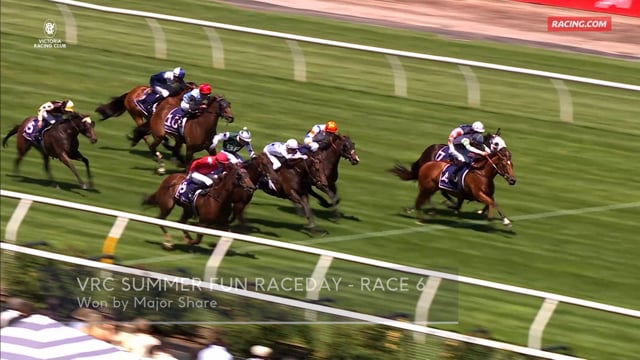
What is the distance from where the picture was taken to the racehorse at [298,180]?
571 inches

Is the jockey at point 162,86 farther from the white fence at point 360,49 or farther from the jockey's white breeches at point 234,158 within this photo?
the jockey's white breeches at point 234,158

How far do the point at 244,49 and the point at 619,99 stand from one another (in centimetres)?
551

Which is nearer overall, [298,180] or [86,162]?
[298,180]

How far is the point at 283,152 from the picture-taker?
47.4ft

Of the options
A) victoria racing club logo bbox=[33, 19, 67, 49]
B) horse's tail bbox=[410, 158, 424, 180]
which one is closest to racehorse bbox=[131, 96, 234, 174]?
horse's tail bbox=[410, 158, 424, 180]

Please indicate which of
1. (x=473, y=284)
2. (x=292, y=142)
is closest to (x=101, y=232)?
(x=292, y=142)

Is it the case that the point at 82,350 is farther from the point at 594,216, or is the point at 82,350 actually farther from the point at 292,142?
the point at 594,216

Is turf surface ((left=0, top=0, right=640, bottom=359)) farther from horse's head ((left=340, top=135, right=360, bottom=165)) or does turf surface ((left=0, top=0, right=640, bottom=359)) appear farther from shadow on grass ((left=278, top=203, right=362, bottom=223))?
horse's head ((left=340, top=135, right=360, bottom=165))

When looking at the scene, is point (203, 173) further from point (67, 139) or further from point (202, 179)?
point (67, 139)

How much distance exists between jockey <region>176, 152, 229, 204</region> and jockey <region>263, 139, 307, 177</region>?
2.63ft

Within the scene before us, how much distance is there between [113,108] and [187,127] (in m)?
1.70

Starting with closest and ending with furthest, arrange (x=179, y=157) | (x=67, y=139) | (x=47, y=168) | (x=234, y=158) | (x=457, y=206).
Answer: (x=234, y=158) → (x=457, y=206) → (x=67, y=139) → (x=47, y=168) → (x=179, y=157)

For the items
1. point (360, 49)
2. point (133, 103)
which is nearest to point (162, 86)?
point (133, 103)

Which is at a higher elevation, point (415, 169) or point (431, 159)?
point (431, 159)
